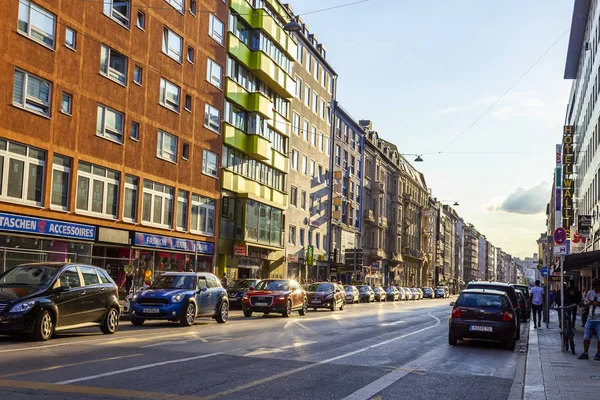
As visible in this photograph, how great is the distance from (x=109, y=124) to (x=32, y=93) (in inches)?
200

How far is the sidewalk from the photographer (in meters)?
9.80

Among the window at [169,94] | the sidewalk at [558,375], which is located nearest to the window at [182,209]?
the window at [169,94]

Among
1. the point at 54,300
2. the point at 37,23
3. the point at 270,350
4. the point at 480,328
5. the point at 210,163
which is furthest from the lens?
the point at 210,163

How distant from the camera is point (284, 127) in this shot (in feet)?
170

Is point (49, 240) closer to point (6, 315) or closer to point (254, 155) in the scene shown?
point (6, 315)

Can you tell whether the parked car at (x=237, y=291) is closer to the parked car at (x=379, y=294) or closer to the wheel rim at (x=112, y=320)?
the wheel rim at (x=112, y=320)

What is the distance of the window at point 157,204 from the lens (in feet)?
112

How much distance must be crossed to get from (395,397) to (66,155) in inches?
853

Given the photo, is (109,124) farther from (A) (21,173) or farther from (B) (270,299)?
(B) (270,299)

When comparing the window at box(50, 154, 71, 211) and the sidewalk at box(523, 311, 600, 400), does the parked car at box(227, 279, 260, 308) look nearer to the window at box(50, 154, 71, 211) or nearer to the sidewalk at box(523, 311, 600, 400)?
the window at box(50, 154, 71, 211)

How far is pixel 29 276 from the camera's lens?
15617 millimetres

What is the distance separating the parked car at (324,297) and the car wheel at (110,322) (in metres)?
22.2

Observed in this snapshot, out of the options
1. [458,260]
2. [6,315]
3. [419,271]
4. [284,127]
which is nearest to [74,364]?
[6,315]

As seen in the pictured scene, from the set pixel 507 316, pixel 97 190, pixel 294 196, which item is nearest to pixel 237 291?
pixel 97 190
